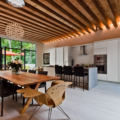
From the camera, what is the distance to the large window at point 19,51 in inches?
252

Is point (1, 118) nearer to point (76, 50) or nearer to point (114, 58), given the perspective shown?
point (114, 58)

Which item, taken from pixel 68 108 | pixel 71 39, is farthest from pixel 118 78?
pixel 71 39

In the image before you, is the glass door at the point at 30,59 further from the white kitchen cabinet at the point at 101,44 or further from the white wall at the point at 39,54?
the white kitchen cabinet at the point at 101,44

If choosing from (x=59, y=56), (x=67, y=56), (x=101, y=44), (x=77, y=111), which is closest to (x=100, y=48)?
(x=101, y=44)

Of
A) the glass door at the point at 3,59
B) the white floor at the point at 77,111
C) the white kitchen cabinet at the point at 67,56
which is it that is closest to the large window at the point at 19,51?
the glass door at the point at 3,59

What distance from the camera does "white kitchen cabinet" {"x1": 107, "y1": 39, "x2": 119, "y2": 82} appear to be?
466 cm

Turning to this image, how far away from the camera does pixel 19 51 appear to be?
24.1 feet

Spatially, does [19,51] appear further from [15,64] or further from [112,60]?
[112,60]

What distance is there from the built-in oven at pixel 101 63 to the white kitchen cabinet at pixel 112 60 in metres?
0.16

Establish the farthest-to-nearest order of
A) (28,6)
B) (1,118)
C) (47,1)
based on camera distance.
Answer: (28,6)
(47,1)
(1,118)

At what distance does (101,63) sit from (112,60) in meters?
0.58

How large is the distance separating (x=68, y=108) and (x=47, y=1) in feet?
10.7

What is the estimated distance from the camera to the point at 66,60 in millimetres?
6754

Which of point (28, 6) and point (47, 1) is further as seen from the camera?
point (28, 6)
